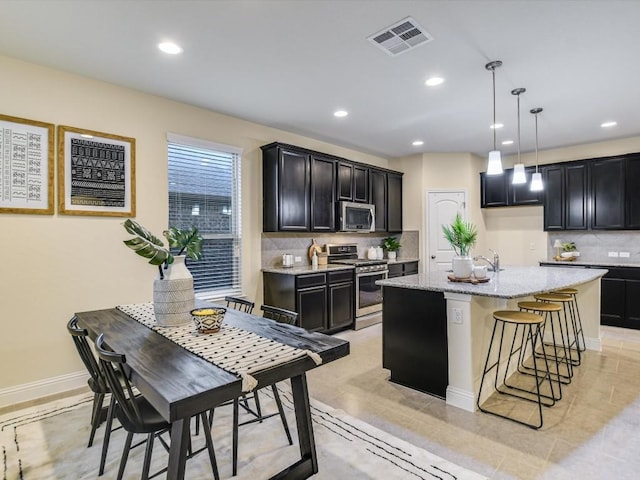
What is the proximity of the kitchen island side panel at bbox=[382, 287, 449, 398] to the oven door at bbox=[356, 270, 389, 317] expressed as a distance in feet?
5.86

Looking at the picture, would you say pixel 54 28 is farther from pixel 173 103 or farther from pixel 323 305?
pixel 323 305

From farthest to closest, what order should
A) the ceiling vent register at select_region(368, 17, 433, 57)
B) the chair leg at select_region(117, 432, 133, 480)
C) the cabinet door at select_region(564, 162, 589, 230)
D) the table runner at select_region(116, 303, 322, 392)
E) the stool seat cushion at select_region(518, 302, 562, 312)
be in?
the cabinet door at select_region(564, 162, 589, 230), the stool seat cushion at select_region(518, 302, 562, 312), the ceiling vent register at select_region(368, 17, 433, 57), the chair leg at select_region(117, 432, 133, 480), the table runner at select_region(116, 303, 322, 392)

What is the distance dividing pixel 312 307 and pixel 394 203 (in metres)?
2.90

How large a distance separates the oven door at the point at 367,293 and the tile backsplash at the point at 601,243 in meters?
3.21

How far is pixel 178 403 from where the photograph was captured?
49.6 inches

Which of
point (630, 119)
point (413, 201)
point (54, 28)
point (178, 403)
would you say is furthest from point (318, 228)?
point (630, 119)

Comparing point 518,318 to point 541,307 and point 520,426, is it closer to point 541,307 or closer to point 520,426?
point 541,307

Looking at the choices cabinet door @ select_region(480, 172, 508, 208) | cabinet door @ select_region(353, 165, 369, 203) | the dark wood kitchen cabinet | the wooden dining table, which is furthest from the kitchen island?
cabinet door @ select_region(480, 172, 508, 208)

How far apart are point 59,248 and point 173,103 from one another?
1.85 m

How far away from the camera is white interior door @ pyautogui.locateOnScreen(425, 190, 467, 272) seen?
6.29 m

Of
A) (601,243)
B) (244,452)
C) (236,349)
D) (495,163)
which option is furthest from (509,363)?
(601,243)

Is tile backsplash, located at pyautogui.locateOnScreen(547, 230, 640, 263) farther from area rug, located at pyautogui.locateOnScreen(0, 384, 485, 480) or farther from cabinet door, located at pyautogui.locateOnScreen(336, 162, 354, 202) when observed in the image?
area rug, located at pyautogui.locateOnScreen(0, 384, 485, 480)

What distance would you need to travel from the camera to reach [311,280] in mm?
4453

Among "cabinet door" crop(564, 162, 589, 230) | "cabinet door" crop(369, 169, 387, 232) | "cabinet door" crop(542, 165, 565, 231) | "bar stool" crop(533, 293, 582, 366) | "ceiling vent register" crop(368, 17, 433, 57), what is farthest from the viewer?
"cabinet door" crop(369, 169, 387, 232)
